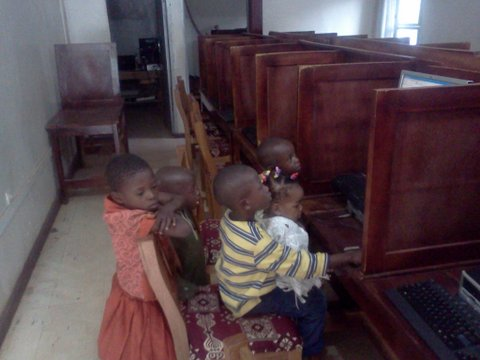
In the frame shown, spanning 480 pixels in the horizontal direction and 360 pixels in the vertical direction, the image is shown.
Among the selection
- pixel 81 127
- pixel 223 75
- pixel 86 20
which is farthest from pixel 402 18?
pixel 81 127

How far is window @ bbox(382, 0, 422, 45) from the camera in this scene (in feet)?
13.1

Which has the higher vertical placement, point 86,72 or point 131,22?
point 131,22

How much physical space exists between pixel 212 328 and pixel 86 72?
2.72 meters

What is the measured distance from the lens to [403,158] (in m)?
0.93

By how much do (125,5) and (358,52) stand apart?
534 cm

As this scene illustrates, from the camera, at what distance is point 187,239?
1462 millimetres

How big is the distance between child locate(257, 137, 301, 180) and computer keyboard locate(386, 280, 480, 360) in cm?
63

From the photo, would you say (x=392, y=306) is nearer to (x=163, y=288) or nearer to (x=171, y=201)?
(x=163, y=288)

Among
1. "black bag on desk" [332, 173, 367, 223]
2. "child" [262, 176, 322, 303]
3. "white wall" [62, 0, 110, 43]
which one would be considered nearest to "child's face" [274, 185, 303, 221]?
"child" [262, 176, 322, 303]

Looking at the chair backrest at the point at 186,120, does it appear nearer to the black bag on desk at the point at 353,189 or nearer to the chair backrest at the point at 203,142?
the chair backrest at the point at 203,142

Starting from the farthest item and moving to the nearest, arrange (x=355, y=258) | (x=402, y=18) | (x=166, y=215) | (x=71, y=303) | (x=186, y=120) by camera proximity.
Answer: (x=402, y=18)
(x=186, y=120)
(x=71, y=303)
(x=166, y=215)
(x=355, y=258)

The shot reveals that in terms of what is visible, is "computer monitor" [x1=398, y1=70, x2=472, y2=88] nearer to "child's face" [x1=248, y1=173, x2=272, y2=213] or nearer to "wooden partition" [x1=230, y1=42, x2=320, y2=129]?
"child's face" [x1=248, y1=173, x2=272, y2=213]

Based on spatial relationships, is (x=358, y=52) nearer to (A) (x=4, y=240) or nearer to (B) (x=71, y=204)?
(A) (x=4, y=240)

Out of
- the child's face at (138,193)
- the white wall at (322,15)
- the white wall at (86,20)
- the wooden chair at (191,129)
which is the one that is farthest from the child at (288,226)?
the white wall at (322,15)
